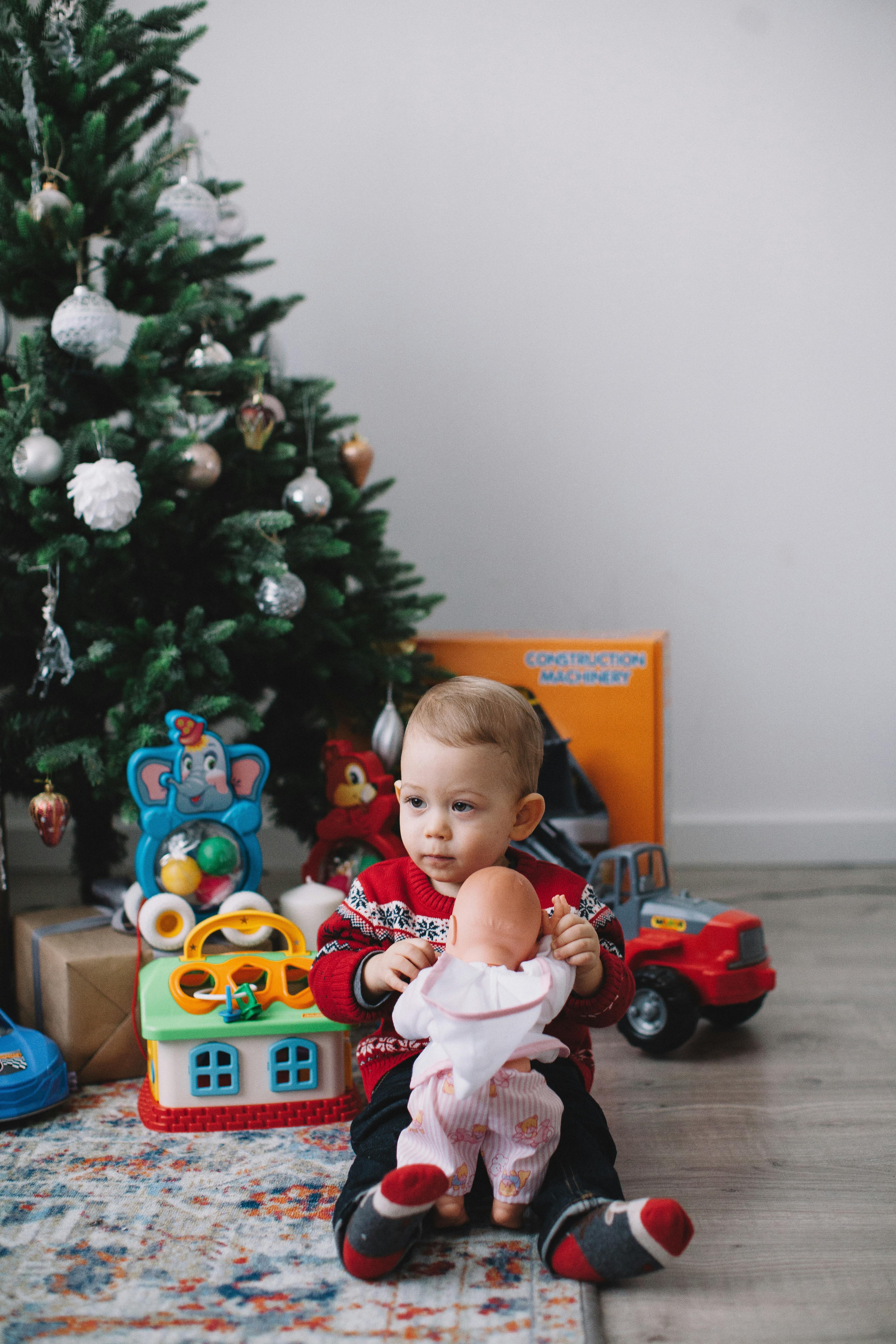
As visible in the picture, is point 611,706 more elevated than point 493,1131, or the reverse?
point 611,706

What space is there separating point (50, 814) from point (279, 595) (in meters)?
0.41

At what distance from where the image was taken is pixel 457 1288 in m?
0.88

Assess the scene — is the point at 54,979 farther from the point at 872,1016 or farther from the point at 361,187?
the point at 361,187

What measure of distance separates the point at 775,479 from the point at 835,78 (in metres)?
0.79

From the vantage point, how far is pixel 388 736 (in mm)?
1696

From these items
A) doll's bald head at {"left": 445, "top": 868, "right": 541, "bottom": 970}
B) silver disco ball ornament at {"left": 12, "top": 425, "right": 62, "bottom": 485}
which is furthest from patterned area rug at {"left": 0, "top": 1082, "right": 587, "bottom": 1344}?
silver disco ball ornament at {"left": 12, "top": 425, "right": 62, "bottom": 485}

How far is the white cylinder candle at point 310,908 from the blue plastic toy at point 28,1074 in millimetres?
323

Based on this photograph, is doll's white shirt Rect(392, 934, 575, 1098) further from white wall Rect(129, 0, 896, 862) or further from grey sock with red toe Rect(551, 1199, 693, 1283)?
white wall Rect(129, 0, 896, 862)

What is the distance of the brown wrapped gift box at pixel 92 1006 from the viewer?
52.1 inches

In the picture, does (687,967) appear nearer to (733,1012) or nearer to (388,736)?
(733,1012)

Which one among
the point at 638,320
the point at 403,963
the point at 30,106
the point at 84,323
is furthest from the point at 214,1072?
the point at 638,320

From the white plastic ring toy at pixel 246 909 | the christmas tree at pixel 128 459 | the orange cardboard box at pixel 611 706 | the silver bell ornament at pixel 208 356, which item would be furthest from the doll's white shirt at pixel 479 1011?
Result: the silver bell ornament at pixel 208 356

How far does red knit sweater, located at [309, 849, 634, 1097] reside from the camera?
1.05 m

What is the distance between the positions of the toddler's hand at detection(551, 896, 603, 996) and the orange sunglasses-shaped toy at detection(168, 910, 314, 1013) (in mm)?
319
